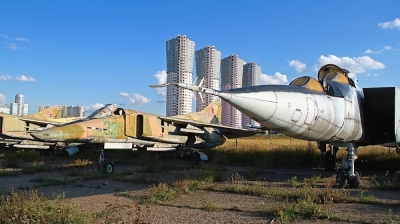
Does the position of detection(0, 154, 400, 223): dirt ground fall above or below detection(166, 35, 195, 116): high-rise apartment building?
below

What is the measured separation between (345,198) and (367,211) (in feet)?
2.64

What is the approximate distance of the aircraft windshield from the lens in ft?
42.7

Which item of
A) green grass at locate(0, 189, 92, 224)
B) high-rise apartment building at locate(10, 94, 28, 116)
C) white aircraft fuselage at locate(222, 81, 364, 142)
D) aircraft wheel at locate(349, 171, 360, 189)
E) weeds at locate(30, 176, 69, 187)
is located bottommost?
weeds at locate(30, 176, 69, 187)

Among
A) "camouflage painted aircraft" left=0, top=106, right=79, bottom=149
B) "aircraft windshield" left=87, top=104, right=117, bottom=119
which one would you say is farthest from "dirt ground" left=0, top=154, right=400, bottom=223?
"camouflage painted aircraft" left=0, top=106, right=79, bottom=149

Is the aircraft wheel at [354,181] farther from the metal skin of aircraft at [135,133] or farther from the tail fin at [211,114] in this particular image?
the tail fin at [211,114]

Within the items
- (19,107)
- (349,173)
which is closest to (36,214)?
(349,173)

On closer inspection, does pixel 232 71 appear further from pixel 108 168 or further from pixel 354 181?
pixel 354 181

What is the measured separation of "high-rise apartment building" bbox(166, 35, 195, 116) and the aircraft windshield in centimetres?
795

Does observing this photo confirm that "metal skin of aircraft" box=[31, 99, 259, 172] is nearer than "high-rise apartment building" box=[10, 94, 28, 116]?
Yes

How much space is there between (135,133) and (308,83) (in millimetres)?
8628

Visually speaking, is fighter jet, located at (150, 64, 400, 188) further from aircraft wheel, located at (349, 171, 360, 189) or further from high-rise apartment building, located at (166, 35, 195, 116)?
high-rise apartment building, located at (166, 35, 195, 116)

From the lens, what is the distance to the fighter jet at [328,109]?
4.54 meters

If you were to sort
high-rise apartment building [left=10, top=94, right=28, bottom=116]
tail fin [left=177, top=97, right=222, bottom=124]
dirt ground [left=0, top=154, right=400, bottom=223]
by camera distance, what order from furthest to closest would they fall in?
1. high-rise apartment building [left=10, top=94, right=28, bottom=116]
2. tail fin [left=177, top=97, right=222, bottom=124]
3. dirt ground [left=0, top=154, right=400, bottom=223]

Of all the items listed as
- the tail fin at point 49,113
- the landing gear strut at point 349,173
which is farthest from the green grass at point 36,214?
the tail fin at point 49,113
